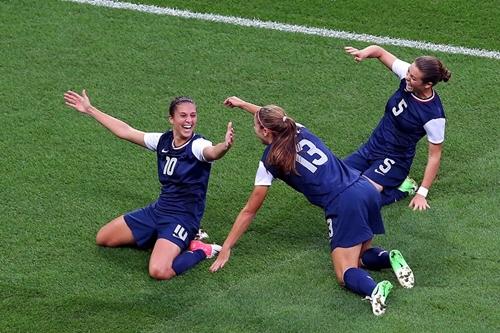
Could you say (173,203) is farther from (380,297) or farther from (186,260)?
(380,297)

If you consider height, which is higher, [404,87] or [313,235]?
[404,87]

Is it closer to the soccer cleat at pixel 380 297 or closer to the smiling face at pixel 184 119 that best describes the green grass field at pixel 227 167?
the soccer cleat at pixel 380 297

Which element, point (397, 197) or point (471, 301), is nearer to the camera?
point (471, 301)

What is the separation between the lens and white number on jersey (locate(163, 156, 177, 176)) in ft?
29.7

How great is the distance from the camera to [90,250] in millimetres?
9195

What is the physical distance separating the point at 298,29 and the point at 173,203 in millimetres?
4290

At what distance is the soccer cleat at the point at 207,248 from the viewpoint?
9.12 m

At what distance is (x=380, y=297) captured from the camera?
811cm

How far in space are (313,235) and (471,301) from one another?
1.78 meters

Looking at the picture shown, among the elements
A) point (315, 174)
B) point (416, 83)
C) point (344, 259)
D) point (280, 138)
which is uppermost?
point (416, 83)

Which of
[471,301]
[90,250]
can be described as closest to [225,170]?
[90,250]

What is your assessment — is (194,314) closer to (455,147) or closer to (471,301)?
(471,301)

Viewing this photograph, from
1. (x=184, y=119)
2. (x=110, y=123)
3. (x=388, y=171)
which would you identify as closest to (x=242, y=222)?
(x=184, y=119)

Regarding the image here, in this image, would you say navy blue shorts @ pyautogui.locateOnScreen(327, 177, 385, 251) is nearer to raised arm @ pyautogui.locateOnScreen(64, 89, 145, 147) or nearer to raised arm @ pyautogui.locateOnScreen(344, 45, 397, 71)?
raised arm @ pyautogui.locateOnScreen(344, 45, 397, 71)
